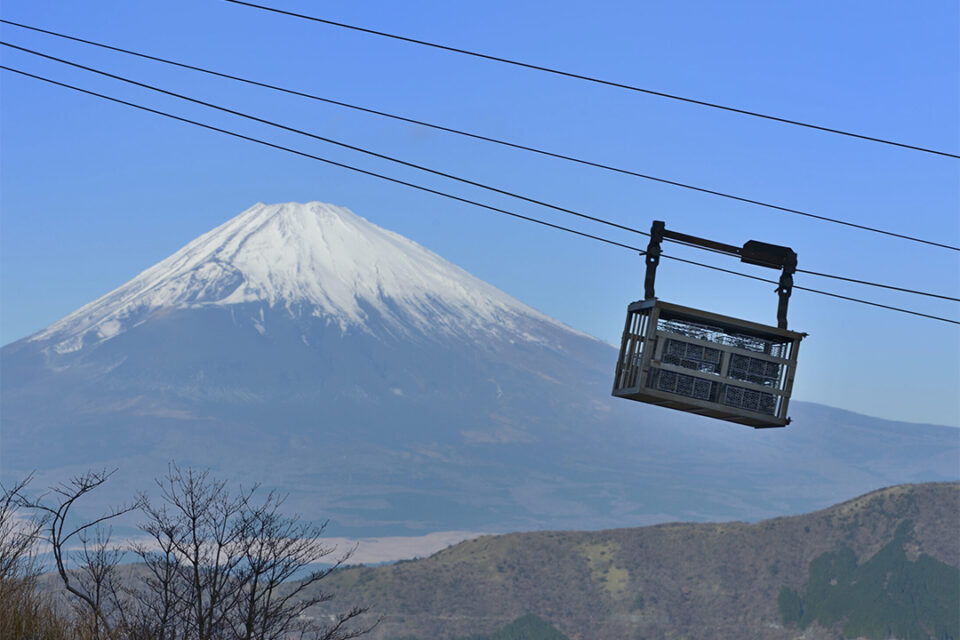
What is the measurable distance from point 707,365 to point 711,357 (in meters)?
0.14

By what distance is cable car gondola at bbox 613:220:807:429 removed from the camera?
17312 mm

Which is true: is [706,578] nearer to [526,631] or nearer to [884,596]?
[884,596]

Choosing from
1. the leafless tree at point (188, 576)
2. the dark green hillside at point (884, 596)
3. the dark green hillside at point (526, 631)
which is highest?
the dark green hillside at point (884, 596)

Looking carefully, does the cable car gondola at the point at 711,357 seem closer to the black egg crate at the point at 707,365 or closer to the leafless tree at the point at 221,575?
the black egg crate at the point at 707,365

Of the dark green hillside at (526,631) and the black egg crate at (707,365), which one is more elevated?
the black egg crate at (707,365)

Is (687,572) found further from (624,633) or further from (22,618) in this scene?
(22,618)

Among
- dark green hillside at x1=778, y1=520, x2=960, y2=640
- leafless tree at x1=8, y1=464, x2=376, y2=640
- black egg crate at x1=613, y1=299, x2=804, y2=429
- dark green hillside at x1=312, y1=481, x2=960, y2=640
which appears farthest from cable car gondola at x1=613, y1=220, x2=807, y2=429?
dark green hillside at x1=778, y1=520, x2=960, y2=640

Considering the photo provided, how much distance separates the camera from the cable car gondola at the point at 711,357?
17.3m

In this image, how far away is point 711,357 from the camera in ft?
58.2

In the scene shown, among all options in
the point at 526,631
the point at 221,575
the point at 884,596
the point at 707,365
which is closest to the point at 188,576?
the point at 221,575

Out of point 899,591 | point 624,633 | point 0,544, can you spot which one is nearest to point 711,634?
point 624,633

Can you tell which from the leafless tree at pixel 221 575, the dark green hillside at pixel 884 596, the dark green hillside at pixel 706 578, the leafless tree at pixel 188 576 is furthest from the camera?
the dark green hillside at pixel 884 596

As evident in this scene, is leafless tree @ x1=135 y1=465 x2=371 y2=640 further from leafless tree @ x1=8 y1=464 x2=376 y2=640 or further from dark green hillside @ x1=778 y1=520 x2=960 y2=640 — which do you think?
dark green hillside @ x1=778 y1=520 x2=960 y2=640

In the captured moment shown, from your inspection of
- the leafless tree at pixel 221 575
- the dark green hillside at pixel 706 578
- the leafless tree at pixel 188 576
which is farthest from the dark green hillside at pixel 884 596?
the leafless tree at pixel 188 576
